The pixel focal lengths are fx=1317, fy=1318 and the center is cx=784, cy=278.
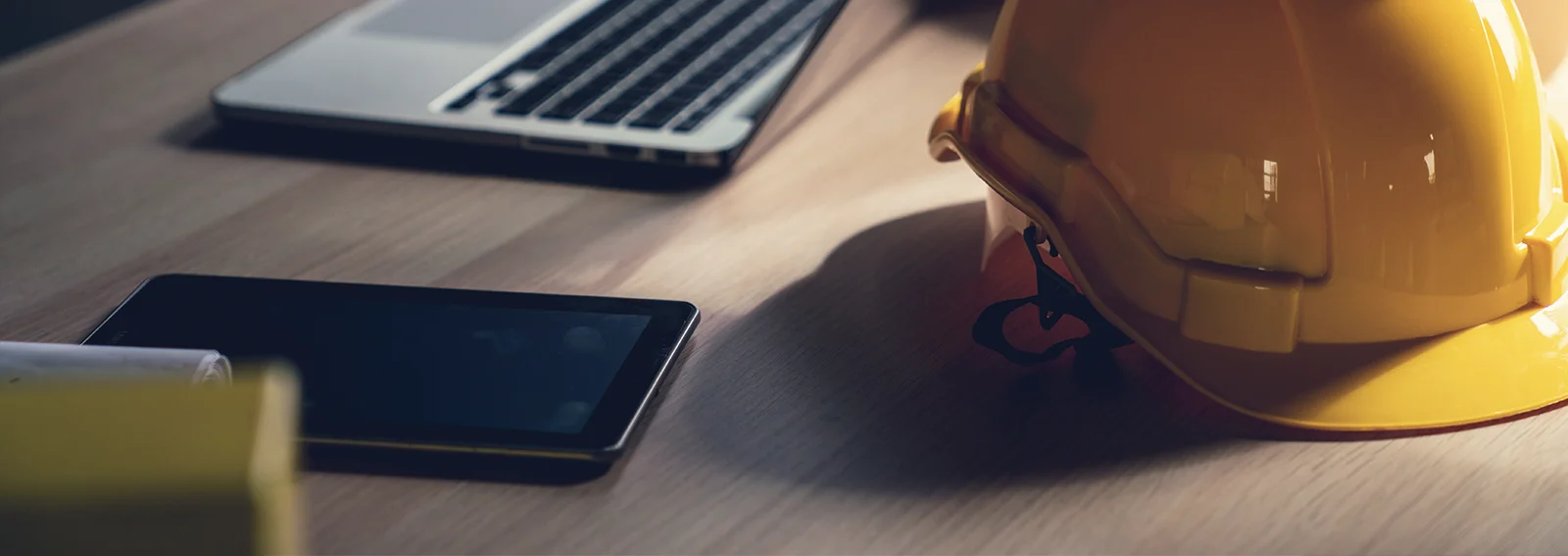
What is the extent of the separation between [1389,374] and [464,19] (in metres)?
0.54

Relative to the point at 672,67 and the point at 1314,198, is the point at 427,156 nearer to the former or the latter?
the point at 672,67

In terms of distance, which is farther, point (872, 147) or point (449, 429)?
point (872, 147)

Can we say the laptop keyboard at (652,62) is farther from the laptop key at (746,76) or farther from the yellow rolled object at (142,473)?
the yellow rolled object at (142,473)

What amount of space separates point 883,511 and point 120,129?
0.50m

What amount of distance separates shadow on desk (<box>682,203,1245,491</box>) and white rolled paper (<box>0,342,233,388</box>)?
15 cm

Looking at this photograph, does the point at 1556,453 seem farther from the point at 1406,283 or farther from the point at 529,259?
the point at 529,259

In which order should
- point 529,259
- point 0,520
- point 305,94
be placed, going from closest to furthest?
1. point 0,520
2. point 529,259
3. point 305,94

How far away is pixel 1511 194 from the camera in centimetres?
41

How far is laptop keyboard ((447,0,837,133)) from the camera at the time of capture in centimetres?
64

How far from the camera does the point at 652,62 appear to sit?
0.69m

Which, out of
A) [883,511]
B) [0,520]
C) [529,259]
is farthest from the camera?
[529,259]

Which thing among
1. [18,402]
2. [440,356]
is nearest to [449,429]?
[440,356]

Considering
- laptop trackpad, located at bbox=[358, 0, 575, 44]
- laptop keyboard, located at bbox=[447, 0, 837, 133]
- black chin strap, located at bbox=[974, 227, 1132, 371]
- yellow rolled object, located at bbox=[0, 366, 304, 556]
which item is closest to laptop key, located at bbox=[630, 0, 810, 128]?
laptop keyboard, located at bbox=[447, 0, 837, 133]

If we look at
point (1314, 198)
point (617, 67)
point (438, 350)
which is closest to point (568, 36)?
point (617, 67)
